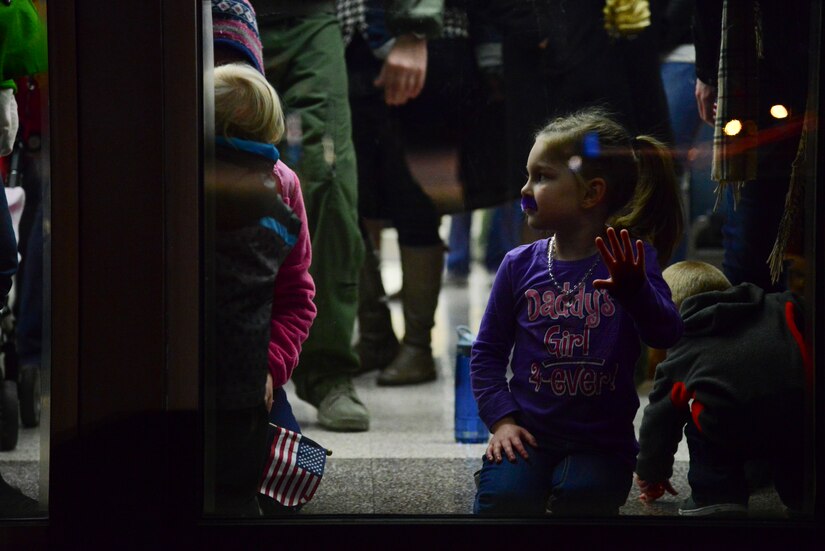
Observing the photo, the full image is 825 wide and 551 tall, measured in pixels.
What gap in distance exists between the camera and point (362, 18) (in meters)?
2.80

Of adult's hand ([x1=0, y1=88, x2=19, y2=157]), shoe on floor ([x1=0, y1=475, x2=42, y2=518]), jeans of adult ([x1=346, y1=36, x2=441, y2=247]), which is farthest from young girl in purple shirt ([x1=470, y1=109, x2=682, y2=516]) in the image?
adult's hand ([x1=0, y1=88, x2=19, y2=157])

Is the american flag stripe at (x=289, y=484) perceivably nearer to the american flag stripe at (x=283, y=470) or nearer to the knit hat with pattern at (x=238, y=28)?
the american flag stripe at (x=283, y=470)

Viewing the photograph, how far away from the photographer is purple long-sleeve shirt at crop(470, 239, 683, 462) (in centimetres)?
243

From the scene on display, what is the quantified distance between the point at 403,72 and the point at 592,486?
4.12 feet

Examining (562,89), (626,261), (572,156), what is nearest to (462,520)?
(626,261)

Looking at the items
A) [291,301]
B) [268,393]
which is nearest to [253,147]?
[291,301]

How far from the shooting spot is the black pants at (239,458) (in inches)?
95.8

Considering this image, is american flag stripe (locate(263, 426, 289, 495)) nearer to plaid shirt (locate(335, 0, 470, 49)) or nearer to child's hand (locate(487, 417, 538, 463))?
child's hand (locate(487, 417, 538, 463))

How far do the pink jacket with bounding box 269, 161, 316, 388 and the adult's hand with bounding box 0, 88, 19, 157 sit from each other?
0.72 m

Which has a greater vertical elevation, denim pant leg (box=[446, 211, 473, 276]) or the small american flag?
denim pant leg (box=[446, 211, 473, 276])

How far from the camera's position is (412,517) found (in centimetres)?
246

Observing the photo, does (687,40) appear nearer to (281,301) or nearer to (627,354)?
(627,354)

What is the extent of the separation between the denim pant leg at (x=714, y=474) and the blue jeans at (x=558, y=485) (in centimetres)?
16

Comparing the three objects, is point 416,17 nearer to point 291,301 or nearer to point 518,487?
point 291,301
